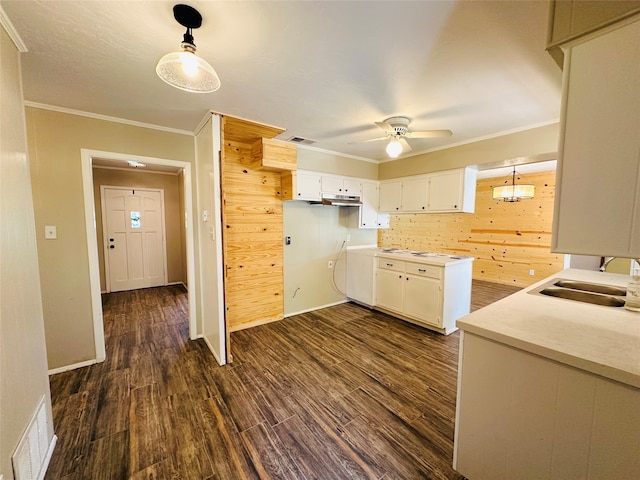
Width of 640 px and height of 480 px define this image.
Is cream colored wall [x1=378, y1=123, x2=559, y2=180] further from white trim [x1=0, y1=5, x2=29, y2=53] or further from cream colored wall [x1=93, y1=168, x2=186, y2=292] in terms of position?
cream colored wall [x1=93, y1=168, x2=186, y2=292]

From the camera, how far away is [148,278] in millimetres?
5336

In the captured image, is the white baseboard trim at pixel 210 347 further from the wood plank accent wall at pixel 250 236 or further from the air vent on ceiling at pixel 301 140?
the air vent on ceiling at pixel 301 140

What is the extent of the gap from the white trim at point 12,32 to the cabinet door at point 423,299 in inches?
154

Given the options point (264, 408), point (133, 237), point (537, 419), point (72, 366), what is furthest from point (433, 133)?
point (133, 237)

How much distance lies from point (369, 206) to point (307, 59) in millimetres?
2917

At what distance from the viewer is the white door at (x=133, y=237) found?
4.92 m

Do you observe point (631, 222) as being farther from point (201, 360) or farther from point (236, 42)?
point (201, 360)

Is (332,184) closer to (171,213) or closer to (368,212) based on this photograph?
(368,212)

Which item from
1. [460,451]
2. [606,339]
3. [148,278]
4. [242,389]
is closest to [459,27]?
[606,339]

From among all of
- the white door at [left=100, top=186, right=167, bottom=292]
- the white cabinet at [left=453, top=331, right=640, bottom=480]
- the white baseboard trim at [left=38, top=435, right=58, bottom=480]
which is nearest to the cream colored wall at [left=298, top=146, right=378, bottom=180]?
the white cabinet at [left=453, top=331, right=640, bottom=480]

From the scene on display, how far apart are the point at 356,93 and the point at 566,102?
1448 millimetres

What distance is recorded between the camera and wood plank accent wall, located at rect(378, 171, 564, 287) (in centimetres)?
532

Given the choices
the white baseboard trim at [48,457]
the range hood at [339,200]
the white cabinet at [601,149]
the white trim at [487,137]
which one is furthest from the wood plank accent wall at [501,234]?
the white baseboard trim at [48,457]

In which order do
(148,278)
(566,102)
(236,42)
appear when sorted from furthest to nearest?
(148,278) → (236,42) → (566,102)
